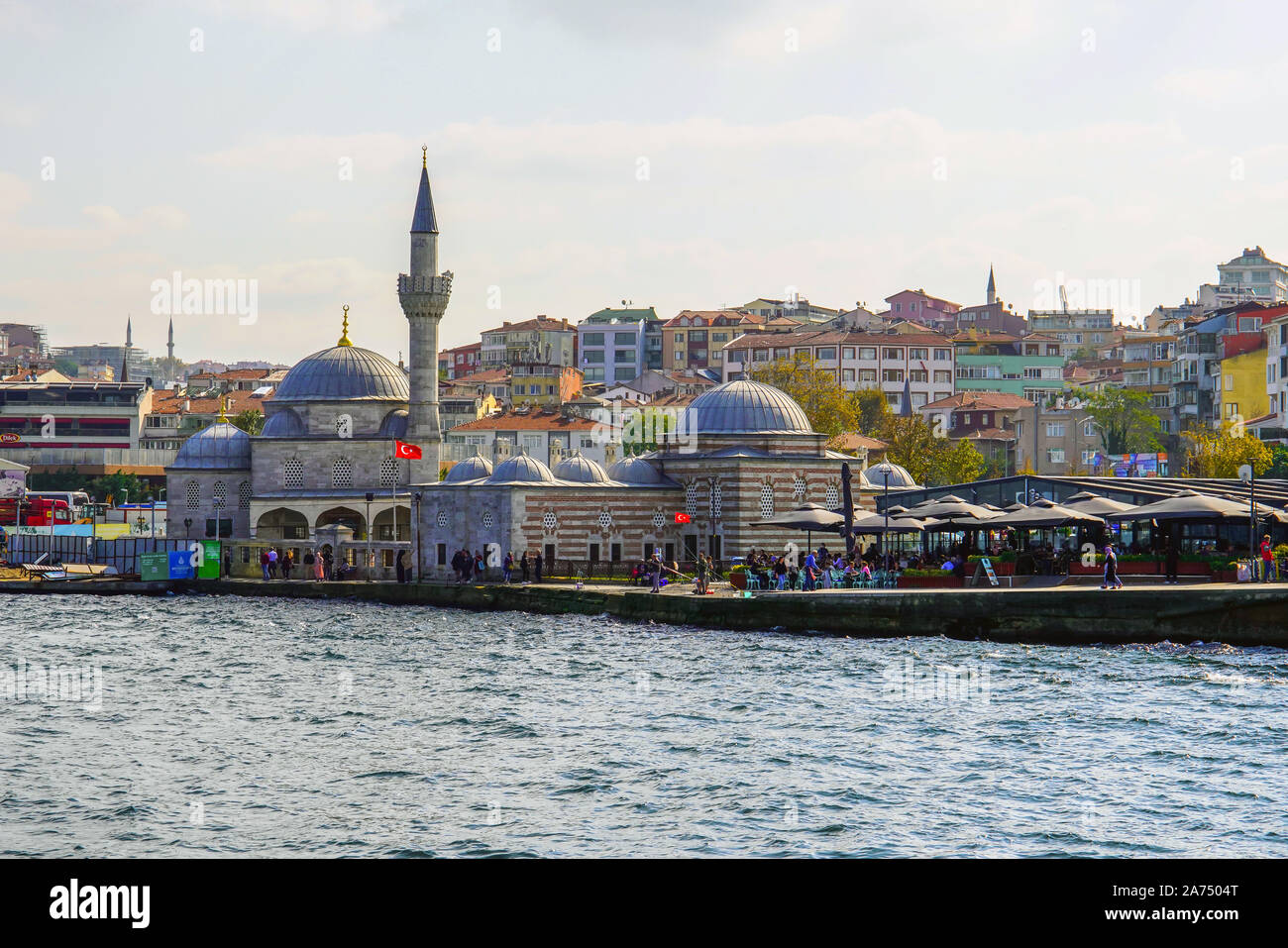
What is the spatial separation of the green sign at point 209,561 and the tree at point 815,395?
26.2 metres

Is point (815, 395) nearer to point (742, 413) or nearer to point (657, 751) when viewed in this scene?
point (742, 413)

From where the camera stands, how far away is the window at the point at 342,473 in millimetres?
58406

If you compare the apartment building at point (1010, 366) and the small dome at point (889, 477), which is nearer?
the small dome at point (889, 477)

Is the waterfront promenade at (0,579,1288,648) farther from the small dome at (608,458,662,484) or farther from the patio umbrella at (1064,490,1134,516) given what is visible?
the small dome at (608,458,662,484)

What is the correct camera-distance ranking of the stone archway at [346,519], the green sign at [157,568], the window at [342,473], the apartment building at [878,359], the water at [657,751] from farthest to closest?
1. the apartment building at [878,359]
2. the window at [342,473]
3. the stone archway at [346,519]
4. the green sign at [157,568]
5. the water at [657,751]

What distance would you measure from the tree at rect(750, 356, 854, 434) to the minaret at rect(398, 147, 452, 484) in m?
18.2

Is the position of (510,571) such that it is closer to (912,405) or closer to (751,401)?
(751,401)

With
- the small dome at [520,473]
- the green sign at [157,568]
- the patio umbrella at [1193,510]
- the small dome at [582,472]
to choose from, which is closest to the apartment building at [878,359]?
the small dome at [582,472]

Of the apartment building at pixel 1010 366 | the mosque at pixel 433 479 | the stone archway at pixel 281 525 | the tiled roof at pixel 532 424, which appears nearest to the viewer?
the mosque at pixel 433 479

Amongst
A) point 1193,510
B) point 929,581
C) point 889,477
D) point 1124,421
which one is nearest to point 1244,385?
point 1124,421

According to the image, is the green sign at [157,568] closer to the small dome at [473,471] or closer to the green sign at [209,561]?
the green sign at [209,561]

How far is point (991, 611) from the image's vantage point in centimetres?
3281
